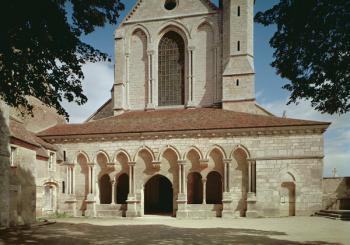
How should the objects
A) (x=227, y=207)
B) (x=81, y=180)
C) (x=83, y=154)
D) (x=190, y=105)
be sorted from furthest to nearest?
1. (x=190, y=105)
2. (x=81, y=180)
3. (x=83, y=154)
4. (x=227, y=207)

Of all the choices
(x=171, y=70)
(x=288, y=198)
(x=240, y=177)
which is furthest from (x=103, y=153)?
(x=288, y=198)

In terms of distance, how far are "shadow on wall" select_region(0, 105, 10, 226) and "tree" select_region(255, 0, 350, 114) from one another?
1267 centimetres

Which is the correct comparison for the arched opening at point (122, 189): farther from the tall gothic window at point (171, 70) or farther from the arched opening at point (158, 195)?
the tall gothic window at point (171, 70)

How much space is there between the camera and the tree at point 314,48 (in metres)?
9.94

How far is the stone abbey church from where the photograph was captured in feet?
69.7

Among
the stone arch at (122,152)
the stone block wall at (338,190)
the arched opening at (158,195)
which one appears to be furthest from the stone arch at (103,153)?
the stone block wall at (338,190)

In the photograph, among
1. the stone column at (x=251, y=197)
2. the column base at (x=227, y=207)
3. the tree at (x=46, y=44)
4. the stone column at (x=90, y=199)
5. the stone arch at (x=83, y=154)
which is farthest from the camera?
the stone arch at (x=83, y=154)

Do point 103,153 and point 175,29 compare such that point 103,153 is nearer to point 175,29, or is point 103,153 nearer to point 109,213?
point 109,213

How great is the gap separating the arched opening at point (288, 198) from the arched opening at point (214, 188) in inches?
258

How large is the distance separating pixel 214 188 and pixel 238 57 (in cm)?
1104

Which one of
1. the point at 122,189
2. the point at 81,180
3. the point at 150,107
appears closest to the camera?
the point at 81,180

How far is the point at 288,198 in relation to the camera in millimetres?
21297

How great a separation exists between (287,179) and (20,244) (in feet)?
51.3

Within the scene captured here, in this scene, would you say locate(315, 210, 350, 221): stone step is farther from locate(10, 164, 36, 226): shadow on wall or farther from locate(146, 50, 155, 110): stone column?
locate(10, 164, 36, 226): shadow on wall
